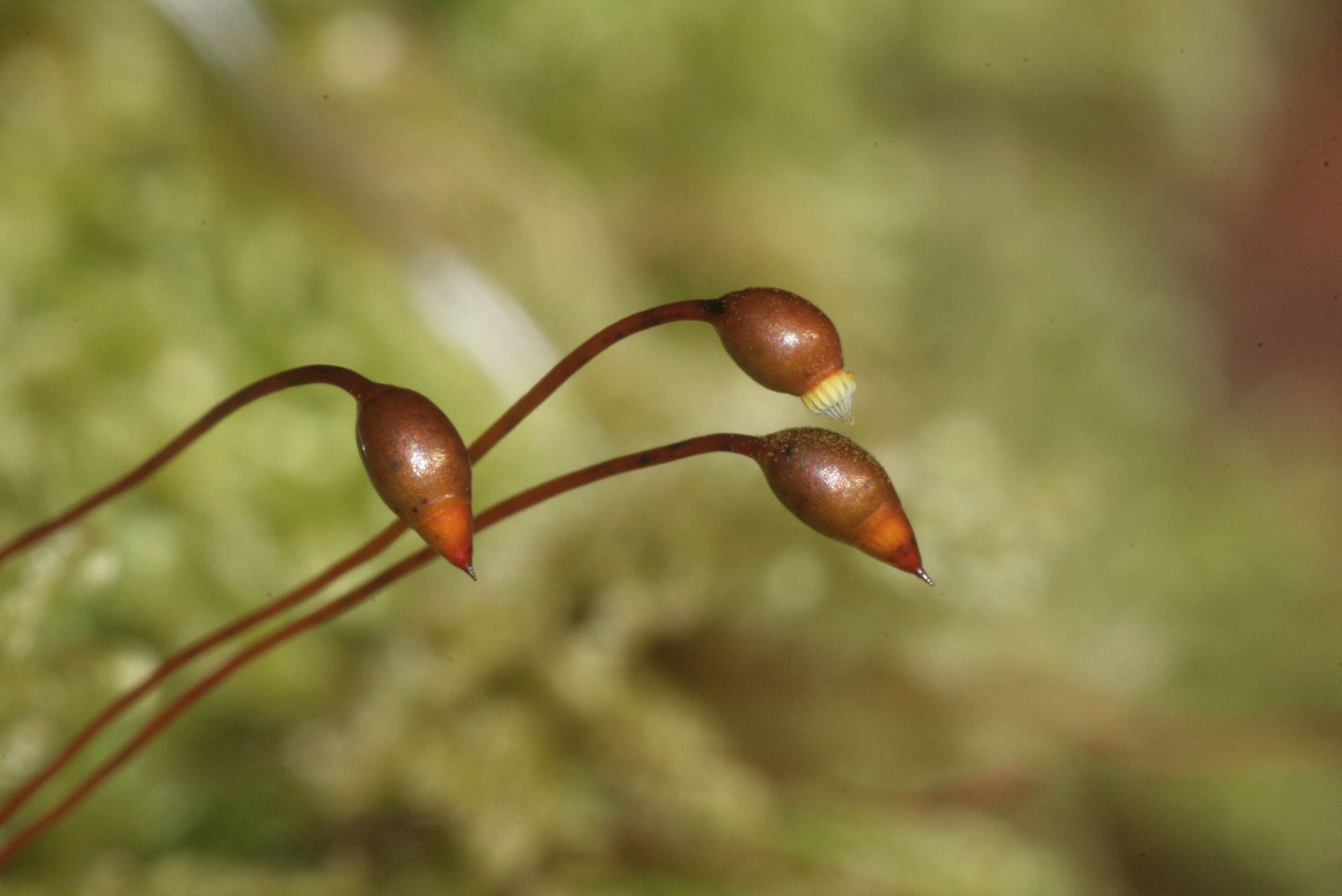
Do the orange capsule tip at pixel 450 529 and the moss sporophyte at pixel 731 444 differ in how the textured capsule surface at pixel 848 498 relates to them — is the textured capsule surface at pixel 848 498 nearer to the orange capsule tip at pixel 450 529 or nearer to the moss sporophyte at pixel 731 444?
the moss sporophyte at pixel 731 444

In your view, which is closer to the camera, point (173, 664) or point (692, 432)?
point (173, 664)

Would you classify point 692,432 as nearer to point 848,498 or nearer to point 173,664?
point 173,664

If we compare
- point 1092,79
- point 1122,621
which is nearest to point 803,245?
point 1092,79

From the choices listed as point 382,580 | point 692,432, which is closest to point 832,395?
point 382,580

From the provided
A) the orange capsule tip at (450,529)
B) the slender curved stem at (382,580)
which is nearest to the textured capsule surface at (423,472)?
the orange capsule tip at (450,529)

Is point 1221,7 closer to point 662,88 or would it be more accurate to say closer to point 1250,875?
point 662,88

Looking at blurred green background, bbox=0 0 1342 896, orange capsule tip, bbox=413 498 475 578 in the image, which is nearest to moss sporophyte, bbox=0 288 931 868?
orange capsule tip, bbox=413 498 475 578

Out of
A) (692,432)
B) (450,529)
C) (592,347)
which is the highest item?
(692,432)

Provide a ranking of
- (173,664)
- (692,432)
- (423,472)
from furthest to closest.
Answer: (692,432) → (173,664) → (423,472)
